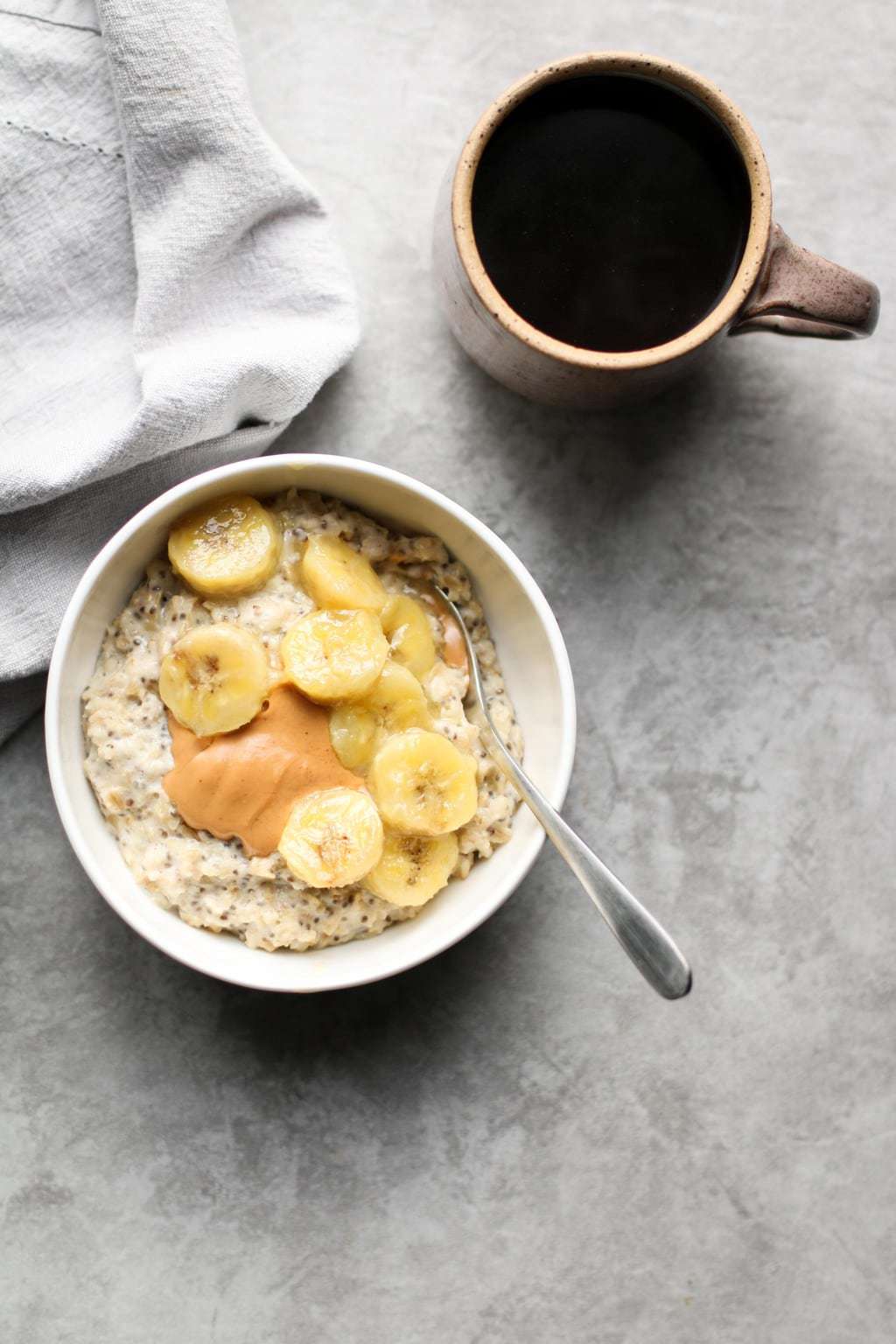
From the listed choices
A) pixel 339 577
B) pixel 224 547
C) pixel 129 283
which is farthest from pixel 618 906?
pixel 129 283

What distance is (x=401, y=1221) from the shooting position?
2100mm

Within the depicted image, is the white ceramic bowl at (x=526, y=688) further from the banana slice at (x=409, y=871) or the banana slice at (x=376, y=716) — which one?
the banana slice at (x=376, y=716)

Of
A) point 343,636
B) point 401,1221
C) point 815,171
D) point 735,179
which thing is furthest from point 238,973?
point 815,171

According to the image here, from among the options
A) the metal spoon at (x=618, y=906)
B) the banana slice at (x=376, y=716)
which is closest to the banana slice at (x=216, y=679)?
the banana slice at (x=376, y=716)

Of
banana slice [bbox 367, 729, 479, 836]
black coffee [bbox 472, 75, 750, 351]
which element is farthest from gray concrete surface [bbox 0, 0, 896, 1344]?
banana slice [bbox 367, 729, 479, 836]

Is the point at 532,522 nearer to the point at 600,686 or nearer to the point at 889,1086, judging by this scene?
the point at 600,686

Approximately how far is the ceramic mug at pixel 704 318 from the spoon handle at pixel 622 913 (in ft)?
2.18

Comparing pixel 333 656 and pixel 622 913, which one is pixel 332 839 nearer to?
pixel 333 656

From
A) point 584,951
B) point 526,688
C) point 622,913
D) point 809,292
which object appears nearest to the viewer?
point 622,913

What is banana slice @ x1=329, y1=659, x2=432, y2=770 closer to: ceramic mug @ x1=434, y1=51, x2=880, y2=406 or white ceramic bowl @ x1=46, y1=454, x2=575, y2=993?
white ceramic bowl @ x1=46, y1=454, x2=575, y2=993

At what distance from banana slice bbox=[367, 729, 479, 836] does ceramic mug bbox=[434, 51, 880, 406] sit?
64 cm

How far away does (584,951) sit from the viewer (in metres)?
2.14

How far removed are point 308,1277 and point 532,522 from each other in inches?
58.3

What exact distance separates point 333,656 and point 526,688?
375mm
